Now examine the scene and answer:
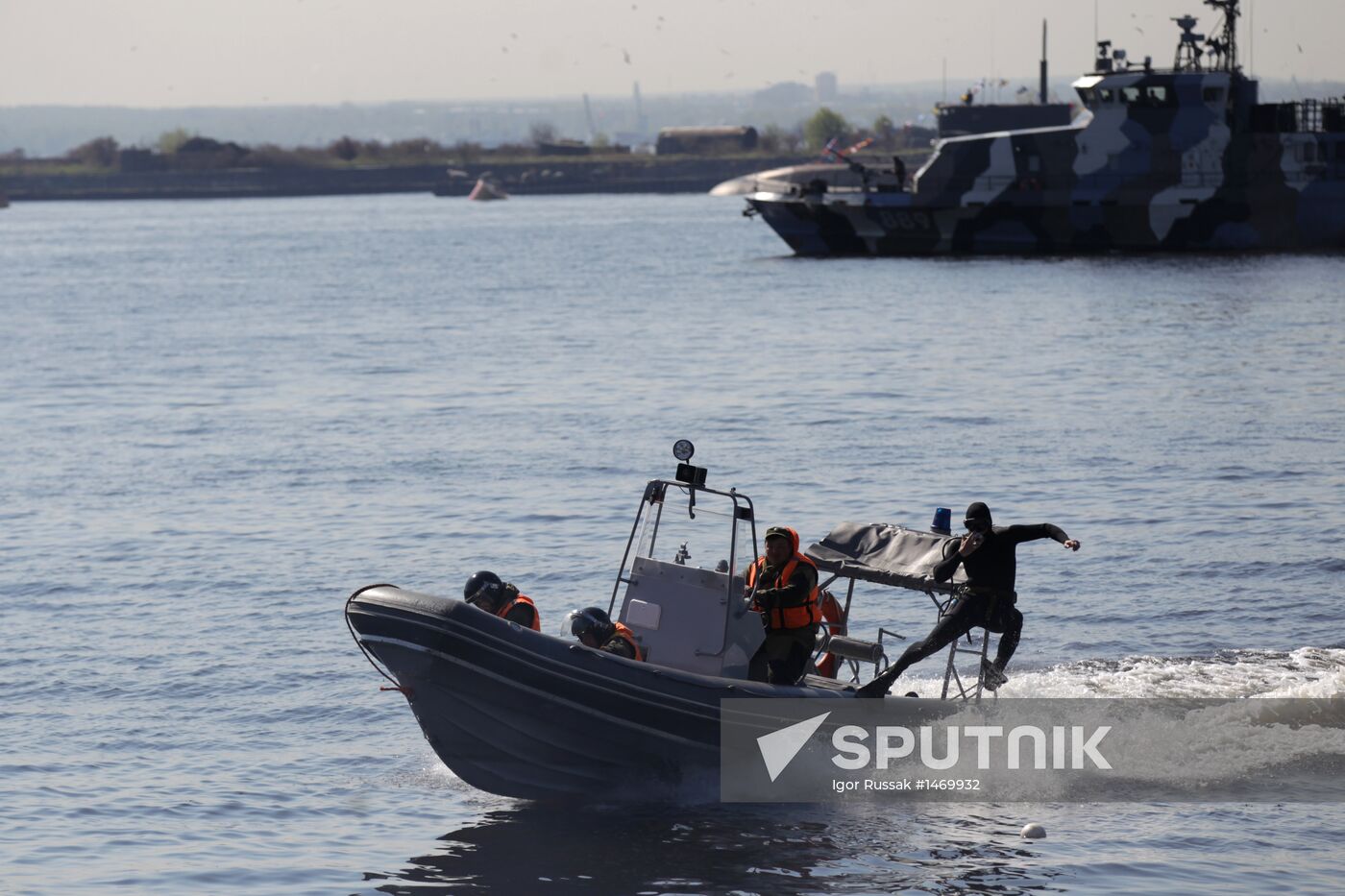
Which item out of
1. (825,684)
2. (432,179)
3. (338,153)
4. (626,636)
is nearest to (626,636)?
(626,636)

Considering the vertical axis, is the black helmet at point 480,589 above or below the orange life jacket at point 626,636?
above

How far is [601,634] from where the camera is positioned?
12.0m

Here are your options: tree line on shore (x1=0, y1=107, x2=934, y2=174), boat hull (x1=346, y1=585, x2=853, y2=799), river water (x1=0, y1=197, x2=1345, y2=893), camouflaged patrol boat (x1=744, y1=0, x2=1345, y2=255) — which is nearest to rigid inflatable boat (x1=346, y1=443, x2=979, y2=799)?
boat hull (x1=346, y1=585, x2=853, y2=799)

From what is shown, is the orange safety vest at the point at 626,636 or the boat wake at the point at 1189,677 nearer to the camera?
the orange safety vest at the point at 626,636

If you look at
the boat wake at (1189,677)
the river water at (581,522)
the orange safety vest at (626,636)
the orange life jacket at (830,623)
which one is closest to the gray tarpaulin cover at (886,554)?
the orange life jacket at (830,623)

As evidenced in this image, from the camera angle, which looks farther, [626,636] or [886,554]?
[886,554]

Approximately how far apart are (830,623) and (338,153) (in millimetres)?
185671

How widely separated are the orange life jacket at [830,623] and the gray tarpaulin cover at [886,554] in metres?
0.56

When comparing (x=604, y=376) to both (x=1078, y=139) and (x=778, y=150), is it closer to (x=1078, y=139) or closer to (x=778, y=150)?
(x=1078, y=139)

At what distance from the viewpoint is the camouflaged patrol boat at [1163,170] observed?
59625 millimetres

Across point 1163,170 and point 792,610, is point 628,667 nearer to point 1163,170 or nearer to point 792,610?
point 792,610

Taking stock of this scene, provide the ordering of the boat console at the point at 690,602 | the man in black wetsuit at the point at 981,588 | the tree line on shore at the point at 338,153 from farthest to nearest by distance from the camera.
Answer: the tree line on shore at the point at 338,153 < the boat console at the point at 690,602 < the man in black wetsuit at the point at 981,588

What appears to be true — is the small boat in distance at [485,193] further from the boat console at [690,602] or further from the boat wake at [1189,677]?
the boat console at [690,602]

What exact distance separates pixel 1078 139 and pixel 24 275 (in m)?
48.5
